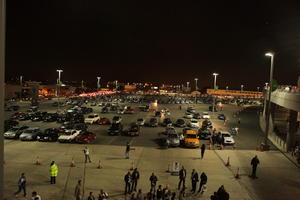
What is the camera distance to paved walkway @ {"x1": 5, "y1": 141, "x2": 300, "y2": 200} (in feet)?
49.7

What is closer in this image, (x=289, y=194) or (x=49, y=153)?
(x=289, y=194)

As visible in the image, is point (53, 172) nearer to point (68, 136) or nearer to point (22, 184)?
point (22, 184)

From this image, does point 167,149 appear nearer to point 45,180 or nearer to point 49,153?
point 49,153

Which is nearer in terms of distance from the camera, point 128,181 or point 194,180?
point 128,181

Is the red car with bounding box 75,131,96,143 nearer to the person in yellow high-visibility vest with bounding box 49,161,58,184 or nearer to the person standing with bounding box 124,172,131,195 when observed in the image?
the person in yellow high-visibility vest with bounding box 49,161,58,184

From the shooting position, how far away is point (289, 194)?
15.4 meters

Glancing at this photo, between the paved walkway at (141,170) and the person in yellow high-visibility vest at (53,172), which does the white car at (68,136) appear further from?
the person in yellow high-visibility vest at (53,172)

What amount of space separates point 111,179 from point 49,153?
28.1 feet

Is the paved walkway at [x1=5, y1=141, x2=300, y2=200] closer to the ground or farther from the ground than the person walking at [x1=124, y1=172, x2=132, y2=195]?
closer to the ground

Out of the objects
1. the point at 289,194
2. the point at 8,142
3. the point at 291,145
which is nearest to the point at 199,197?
the point at 289,194

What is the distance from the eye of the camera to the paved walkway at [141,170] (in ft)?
49.7

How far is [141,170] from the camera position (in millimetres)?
18828

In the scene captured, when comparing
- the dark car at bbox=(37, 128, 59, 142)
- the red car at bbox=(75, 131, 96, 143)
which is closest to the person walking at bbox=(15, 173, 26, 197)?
the red car at bbox=(75, 131, 96, 143)

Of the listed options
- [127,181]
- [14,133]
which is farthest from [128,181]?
[14,133]
